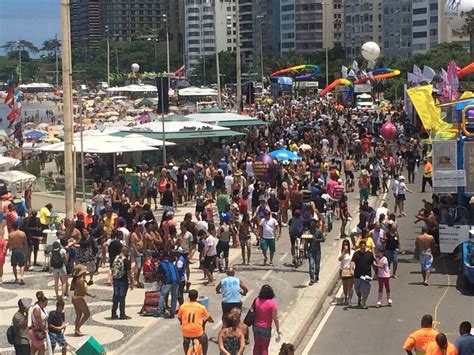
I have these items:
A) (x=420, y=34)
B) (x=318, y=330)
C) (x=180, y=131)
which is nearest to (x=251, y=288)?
(x=318, y=330)

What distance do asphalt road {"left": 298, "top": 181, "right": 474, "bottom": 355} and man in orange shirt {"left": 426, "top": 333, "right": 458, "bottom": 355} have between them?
2.97 metres

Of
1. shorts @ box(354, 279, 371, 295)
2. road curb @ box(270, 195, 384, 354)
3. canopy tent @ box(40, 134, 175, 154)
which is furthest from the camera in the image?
canopy tent @ box(40, 134, 175, 154)

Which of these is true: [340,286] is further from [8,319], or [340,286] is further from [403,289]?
[8,319]

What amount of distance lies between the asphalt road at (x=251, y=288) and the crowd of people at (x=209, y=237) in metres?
0.31

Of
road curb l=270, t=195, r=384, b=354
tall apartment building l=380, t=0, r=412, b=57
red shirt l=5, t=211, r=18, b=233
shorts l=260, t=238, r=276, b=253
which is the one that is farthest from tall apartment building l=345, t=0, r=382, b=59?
road curb l=270, t=195, r=384, b=354

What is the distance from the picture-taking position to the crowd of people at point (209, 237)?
14648 millimetres

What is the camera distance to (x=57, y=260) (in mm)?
18969

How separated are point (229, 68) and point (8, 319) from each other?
481 ft

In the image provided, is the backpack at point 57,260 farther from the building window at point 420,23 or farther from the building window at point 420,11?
the building window at point 420,11

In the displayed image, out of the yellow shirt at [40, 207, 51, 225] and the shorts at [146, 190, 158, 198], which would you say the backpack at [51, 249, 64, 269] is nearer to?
the yellow shirt at [40, 207, 51, 225]

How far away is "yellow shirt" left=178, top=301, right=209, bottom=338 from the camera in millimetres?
14180

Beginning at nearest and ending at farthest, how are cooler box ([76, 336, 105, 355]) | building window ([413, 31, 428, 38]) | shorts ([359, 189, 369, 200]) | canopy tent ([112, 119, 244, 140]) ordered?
cooler box ([76, 336, 105, 355]) < shorts ([359, 189, 369, 200]) < canopy tent ([112, 119, 244, 140]) < building window ([413, 31, 428, 38])

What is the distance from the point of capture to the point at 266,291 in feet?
46.2

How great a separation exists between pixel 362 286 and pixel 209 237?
3.45 m
